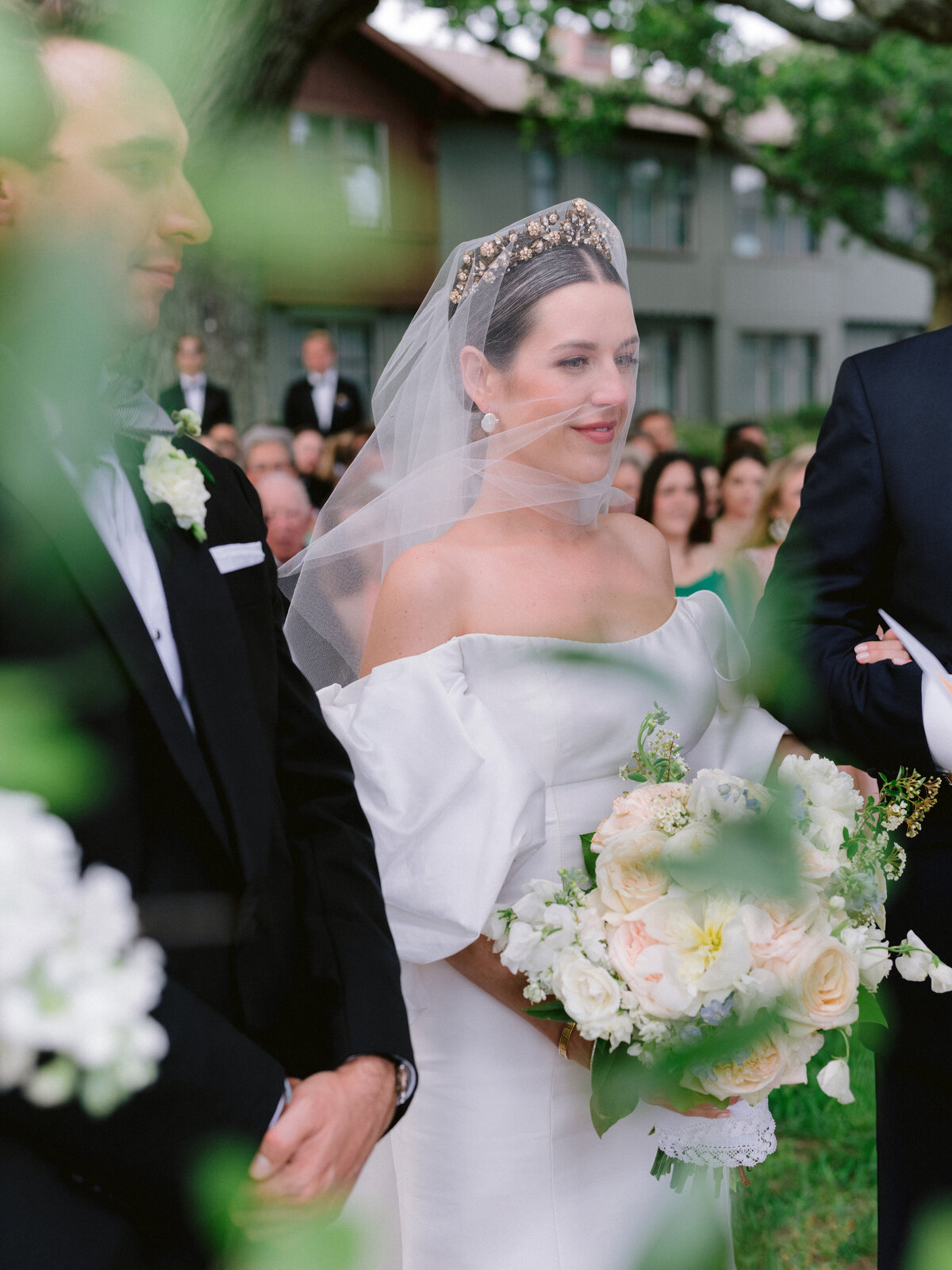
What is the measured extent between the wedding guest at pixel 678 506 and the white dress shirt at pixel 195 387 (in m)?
3.24

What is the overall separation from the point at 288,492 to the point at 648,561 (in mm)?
3070

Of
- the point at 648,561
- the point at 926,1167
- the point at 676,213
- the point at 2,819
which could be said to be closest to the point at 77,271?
the point at 2,819

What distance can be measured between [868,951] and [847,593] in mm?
697

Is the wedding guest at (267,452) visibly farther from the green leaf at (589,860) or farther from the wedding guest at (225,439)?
the green leaf at (589,860)

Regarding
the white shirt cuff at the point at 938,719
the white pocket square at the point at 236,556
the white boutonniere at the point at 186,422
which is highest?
the white boutonniere at the point at 186,422

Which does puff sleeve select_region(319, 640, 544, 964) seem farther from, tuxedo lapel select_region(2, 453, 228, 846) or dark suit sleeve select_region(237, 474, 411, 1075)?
tuxedo lapel select_region(2, 453, 228, 846)

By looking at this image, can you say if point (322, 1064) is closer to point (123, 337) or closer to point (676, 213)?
point (123, 337)

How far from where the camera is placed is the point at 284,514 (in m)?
5.18

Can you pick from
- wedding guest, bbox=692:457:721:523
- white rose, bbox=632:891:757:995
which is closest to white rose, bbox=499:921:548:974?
white rose, bbox=632:891:757:995

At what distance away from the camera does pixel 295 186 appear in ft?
1.71

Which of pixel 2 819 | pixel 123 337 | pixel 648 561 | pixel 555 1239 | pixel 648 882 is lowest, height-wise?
pixel 555 1239

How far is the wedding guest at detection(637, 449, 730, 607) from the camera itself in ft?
20.0

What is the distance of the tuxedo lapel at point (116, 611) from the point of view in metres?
0.92

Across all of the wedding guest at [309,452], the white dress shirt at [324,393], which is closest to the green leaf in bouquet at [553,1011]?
the wedding guest at [309,452]
